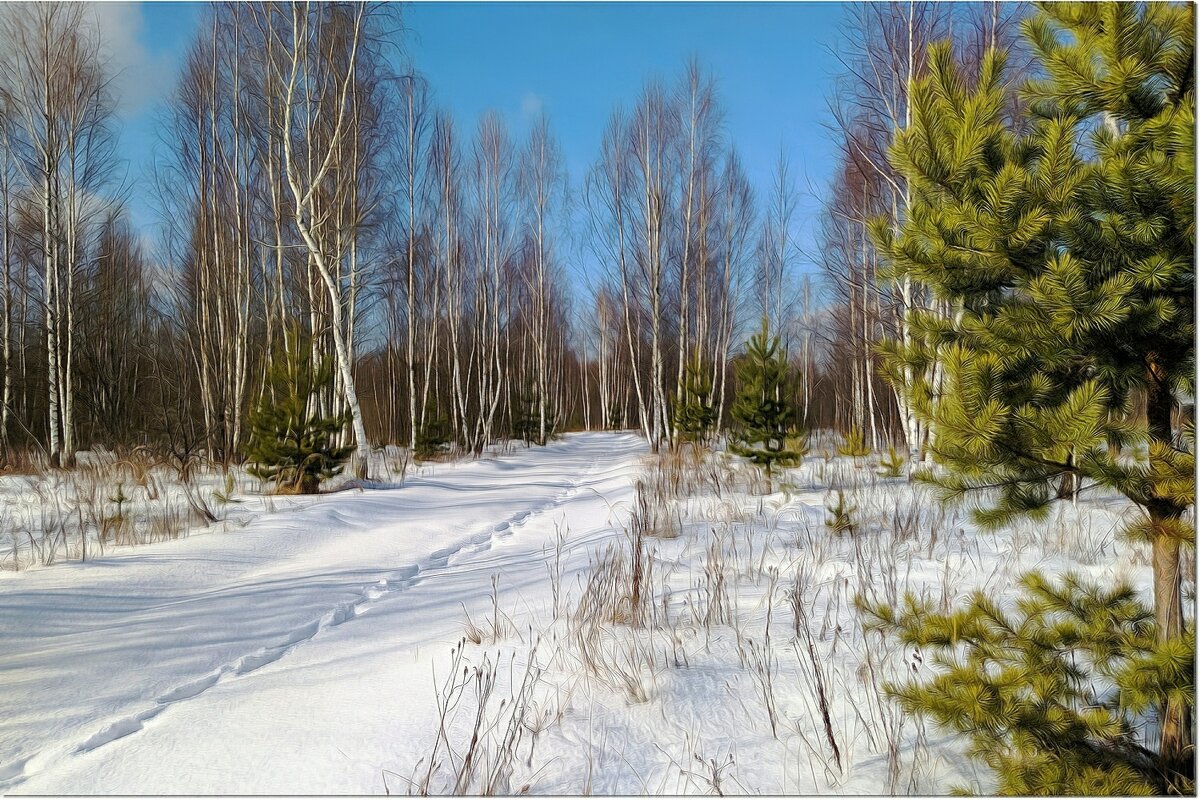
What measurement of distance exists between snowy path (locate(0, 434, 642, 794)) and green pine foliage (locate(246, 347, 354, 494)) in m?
2.68

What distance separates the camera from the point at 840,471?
33.4 ft

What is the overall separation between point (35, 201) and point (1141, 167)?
61.7ft

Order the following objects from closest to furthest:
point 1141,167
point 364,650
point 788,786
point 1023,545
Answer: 1. point 1141,167
2. point 788,786
3. point 364,650
4. point 1023,545

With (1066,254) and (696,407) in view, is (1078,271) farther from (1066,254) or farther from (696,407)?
(696,407)

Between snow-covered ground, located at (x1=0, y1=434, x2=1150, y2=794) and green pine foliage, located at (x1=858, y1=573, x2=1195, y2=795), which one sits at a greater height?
green pine foliage, located at (x1=858, y1=573, x2=1195, y2=795)

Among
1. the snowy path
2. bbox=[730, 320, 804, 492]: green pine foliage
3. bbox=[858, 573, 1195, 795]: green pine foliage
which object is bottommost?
the snowy path

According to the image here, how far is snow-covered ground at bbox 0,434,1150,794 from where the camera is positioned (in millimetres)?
1956

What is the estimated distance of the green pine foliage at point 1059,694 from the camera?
4.93ft

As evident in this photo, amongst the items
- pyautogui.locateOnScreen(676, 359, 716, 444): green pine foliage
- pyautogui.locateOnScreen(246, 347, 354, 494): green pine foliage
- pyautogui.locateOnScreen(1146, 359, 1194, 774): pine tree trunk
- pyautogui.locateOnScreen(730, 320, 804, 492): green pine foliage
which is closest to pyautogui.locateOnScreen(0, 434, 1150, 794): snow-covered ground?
pyautogui.locateOnScreen(1146, 359, 1194, 774): pine tree trunk

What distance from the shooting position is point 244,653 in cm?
311

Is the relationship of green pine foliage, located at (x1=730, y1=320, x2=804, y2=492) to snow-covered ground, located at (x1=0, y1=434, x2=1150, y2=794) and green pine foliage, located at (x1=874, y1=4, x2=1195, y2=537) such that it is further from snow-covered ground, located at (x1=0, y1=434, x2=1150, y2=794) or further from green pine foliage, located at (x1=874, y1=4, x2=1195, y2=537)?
green pine foliage, located at (x1=874, y1=4, x2=1195, y2=537)

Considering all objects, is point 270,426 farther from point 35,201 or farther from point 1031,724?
point 35,201

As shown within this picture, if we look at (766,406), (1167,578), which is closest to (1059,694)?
(1167,578)

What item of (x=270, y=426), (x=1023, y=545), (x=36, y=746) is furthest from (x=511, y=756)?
(x=270, y=426)
